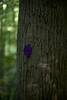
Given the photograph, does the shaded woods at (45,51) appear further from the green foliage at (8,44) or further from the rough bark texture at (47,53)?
the green foliage at (8,44)

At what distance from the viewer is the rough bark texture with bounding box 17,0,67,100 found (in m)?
3.37

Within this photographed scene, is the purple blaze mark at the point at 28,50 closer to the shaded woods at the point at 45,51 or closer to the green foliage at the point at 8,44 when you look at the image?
the shaded woods at the point at 45,51

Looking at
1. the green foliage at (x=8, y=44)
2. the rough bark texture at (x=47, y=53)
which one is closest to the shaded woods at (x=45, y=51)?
the rough bark texture at (x=47, y=53)

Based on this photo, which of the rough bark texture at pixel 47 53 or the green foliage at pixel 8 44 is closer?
the rough bark texture at pixel 47 53

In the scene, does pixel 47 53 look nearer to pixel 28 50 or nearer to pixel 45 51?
pixel 45 51

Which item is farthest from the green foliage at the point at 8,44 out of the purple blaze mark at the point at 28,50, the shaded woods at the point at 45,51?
the purple blaze mark at the point at 28,50

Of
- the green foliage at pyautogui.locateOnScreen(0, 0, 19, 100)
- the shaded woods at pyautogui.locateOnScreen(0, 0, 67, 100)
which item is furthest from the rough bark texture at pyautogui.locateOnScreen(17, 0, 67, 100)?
the green foliage at pyautogui.locateOnScreen(0, 0, 19, 100)

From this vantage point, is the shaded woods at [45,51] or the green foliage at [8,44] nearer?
the shaded woods at [45,51]

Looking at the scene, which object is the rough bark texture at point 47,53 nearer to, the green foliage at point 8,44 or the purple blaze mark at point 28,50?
the purple blaze mark at point 28,50

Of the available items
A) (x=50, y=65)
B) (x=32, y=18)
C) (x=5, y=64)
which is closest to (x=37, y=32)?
(x=32, y=18)

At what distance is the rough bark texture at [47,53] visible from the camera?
11.0ft

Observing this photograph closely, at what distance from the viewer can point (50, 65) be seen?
337cm

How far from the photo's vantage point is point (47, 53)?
3.37 meters

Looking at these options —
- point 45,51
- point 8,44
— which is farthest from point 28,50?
point 8,44
